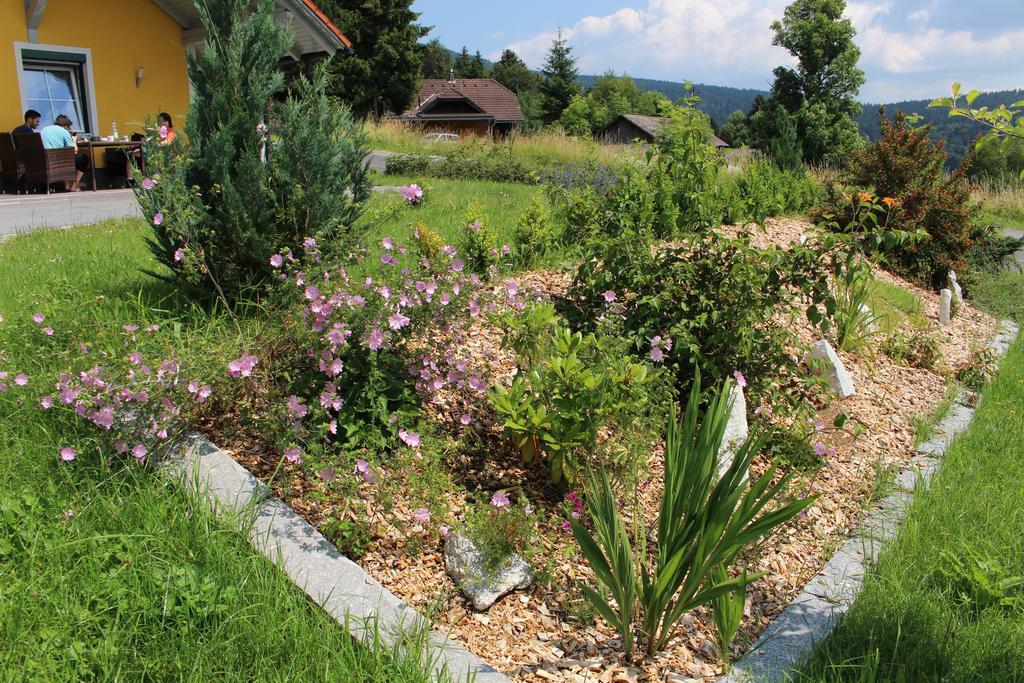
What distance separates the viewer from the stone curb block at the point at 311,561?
2.28 m

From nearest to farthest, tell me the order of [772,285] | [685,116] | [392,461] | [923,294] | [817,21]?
[392,461] → [772,285] → [685,116] → [923,294] → [817,21]

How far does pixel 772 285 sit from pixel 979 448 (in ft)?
5.27

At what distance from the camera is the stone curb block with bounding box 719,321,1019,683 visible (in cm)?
246

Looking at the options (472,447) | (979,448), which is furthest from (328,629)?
(979,448)

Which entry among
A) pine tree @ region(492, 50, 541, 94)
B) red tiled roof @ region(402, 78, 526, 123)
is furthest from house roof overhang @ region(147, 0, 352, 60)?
pine tree @ region(492, 50, 541, 94)

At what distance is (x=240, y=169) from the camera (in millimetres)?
3945

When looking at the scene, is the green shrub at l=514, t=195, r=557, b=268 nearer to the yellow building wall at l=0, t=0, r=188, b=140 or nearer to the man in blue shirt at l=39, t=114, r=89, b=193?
the yellow building wall at l=0, t=0, r=188, b=140

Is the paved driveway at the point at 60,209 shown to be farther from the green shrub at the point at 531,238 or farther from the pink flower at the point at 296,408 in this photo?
the pink flower at the point at 296,408

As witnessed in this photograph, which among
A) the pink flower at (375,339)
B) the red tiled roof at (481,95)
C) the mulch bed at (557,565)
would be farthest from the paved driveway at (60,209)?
the red tiled roof at (481,95)

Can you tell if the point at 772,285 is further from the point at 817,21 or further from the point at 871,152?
the point at 817,21

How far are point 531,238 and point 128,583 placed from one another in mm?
3994

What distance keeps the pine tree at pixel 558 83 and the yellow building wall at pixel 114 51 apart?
1975 inches

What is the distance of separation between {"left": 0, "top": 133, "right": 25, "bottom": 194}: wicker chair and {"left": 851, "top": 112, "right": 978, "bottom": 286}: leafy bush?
477 inches

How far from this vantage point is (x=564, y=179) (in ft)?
32.5
